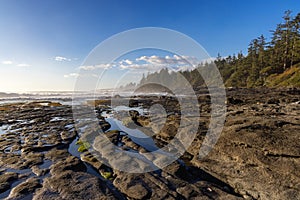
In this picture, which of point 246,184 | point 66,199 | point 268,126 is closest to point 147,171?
point 66,199

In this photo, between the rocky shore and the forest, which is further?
the forest

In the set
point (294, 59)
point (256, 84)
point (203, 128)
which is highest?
point (294, 59)

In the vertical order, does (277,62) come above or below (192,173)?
above

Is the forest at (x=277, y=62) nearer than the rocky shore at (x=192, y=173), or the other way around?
the rocky shore at (x=192, y=173)

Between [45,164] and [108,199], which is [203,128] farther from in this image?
[45,164]

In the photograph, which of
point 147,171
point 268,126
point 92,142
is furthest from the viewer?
point 92,142

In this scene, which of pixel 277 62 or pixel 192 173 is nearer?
pixel 192 173

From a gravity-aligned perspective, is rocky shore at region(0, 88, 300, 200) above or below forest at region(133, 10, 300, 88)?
below

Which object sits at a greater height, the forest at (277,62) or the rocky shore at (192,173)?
the forest at (277,62)

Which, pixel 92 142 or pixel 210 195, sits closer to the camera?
pixel 210 195

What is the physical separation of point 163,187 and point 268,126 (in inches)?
244

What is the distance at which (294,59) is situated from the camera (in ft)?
179

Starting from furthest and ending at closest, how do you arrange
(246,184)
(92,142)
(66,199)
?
(92,142) → (246,184) → (66,199)

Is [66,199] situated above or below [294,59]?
below
